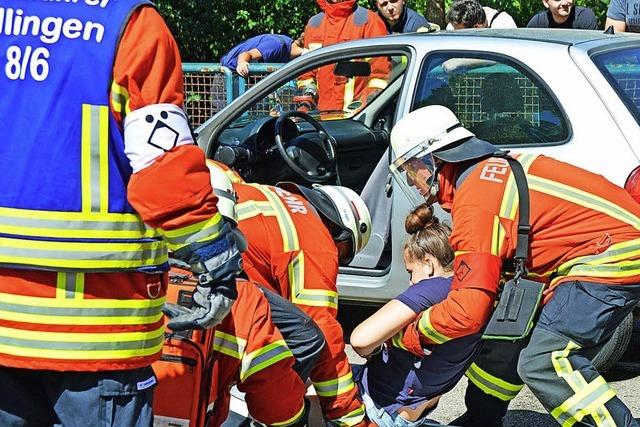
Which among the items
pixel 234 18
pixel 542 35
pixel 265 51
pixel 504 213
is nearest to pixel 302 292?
pixel 504 213

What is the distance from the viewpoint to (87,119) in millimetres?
2598

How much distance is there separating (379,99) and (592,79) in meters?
1.58

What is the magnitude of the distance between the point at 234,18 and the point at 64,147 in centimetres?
1428

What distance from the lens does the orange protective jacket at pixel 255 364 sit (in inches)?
139

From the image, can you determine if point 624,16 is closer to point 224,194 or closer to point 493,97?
point 493,97

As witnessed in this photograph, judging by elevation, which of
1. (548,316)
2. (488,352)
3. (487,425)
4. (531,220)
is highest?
(531,220)

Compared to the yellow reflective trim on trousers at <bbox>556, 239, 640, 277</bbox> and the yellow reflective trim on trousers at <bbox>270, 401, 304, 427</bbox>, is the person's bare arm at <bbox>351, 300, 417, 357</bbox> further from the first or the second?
the yellow reflective trim on trousers at <bbox>556, 239, 640, 277</bbox>

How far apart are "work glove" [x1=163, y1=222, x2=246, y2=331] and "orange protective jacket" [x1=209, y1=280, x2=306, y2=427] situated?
735 millimetres

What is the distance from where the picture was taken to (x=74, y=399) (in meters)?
2.66

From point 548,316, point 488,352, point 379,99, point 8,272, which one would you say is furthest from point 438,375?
point 379,99

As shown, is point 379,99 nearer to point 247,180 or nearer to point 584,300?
point 247,180

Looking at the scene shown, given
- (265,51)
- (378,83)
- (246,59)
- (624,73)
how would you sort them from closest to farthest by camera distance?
1. (624,73)
2. (378,83)
3. (246,59)
4. (265,51)

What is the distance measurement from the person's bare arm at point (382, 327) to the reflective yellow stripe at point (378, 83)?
236 cm

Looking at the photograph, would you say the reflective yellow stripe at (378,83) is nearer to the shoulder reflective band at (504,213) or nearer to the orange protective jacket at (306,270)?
the orange protective jacket at (306,270)
